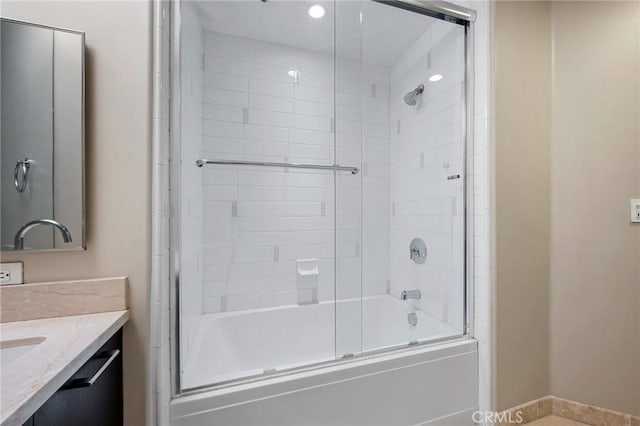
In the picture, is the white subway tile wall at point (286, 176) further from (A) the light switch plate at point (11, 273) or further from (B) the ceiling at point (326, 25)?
(A) the light switch plate at point (11, 273)

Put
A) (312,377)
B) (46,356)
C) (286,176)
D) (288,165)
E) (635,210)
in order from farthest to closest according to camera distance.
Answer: (286,176)
(288,165)
(635,210)
(312,377)
(46,356)

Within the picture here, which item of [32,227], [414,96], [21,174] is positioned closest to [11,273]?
[32,227]

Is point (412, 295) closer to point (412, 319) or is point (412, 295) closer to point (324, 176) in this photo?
point (412, 319)

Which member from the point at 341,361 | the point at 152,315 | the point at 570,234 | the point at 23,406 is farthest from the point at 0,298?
the point at 570,234

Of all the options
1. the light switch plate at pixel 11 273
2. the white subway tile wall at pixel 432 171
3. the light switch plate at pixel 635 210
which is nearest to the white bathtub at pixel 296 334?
the white subway tile wall at pixel 432 171

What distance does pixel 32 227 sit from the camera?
3.24 ft

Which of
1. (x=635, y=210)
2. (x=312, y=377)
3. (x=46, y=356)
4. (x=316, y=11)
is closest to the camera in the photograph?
(x=46, y=356)

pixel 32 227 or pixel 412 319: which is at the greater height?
pixel 32 227

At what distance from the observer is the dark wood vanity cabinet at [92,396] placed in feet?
2.19

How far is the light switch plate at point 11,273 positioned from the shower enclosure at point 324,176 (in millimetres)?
651

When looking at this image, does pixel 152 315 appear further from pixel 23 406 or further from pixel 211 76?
pixel 211 76

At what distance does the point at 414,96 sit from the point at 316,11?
0.88 metres

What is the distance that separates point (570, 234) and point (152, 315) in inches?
86.7

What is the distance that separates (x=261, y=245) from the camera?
2.11 m
